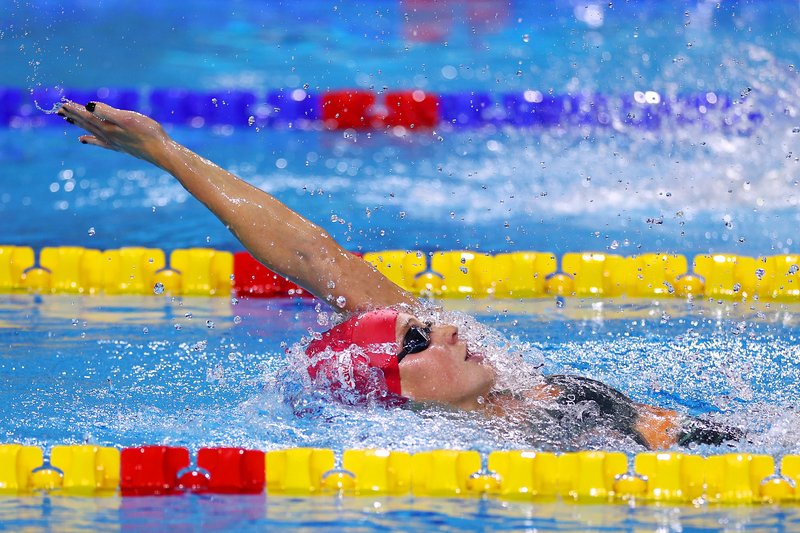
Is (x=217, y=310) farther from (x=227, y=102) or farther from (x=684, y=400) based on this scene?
(x=227, y=102)

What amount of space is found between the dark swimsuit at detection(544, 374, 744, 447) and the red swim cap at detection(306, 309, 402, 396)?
0.39 m

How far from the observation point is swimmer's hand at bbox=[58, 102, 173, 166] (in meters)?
2.35

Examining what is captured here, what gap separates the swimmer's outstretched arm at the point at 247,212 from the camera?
2.38 m

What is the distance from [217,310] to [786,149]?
3.20m

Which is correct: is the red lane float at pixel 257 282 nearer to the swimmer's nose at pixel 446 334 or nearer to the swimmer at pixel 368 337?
the swimmer at pixel 368 337

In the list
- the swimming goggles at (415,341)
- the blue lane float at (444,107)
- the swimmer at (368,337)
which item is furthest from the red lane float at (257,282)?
the blue lane float at (444,107)

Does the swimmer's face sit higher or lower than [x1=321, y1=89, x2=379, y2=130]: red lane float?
lower

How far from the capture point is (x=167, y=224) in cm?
490

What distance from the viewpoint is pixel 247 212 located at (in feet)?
7.95

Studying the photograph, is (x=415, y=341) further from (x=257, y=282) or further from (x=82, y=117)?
(x=257, y=282)

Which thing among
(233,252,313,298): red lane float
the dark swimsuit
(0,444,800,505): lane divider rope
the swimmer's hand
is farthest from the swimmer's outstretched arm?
(233,252,313,298): red lane float

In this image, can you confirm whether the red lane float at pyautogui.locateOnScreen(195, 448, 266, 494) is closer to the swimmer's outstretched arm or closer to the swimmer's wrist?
the swimmer's outstretched arm

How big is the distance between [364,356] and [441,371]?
153 millimetres

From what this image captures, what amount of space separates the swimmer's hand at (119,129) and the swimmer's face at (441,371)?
600 mm
